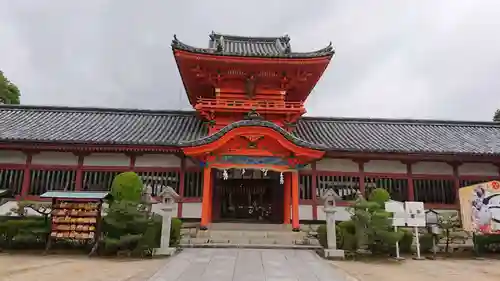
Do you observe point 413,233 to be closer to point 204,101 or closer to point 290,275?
point 290,275

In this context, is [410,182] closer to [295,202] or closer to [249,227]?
[295,202]

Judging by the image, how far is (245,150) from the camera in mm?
15500

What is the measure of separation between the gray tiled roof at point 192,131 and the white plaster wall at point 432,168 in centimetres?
81

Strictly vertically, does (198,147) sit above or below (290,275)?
above

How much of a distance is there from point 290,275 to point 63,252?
7.54 meters

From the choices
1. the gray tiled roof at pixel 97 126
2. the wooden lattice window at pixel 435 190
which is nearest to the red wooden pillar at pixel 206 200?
the gray tiled roof at pixel 97 126

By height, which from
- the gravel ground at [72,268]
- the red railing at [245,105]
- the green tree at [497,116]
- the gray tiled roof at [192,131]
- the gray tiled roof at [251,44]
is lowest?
the gravel ground at [72,268]

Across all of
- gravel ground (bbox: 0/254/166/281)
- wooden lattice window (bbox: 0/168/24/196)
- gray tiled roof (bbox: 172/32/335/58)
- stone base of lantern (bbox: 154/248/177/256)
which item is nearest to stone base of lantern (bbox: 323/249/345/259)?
stone base of lantern (bbox: 154/248/177/256)

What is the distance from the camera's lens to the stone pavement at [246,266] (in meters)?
7.80

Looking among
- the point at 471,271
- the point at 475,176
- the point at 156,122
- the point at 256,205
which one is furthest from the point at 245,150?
the point at 475,176

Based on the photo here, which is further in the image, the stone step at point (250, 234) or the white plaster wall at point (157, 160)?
the white plaster wall at point (157, 160)

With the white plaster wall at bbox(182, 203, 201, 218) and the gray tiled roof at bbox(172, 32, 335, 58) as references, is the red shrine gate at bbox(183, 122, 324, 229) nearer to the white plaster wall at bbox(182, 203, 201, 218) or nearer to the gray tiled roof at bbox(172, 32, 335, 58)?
the white plaster wall at bbox(182, 203, 201, 218)

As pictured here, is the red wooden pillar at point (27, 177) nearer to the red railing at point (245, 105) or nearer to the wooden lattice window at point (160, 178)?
the wooden lattice window at point (160, 178)

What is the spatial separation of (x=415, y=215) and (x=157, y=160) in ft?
36.8
